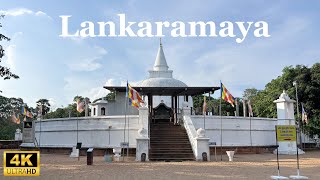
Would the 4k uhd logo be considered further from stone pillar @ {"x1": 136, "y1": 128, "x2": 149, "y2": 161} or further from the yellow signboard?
the yellow signboard

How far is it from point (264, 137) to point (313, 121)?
8.91 meters

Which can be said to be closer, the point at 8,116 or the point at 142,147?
the point at 142,147

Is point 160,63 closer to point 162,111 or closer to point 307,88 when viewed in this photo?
point 162,111

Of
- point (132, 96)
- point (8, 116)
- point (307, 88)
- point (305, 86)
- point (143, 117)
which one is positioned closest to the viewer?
point (132, 96)

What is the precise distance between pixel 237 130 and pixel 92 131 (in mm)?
10970

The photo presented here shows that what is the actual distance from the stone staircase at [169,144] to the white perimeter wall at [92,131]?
1.63m

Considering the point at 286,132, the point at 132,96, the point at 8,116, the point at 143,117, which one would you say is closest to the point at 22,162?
the point at 286,132

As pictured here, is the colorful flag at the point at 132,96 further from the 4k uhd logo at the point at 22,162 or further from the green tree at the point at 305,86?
the green tree at the point at 305,86

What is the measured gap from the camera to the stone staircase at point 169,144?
19906mm

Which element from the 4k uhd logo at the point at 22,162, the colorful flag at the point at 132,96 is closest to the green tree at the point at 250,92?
the colorful flag at the point at 132,96

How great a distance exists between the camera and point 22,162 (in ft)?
36.2

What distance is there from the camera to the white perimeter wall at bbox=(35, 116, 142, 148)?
24.0m

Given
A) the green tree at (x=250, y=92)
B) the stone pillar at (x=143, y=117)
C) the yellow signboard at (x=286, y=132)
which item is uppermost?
the green tree at (x=250, y=92)

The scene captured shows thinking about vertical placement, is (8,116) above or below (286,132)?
above
